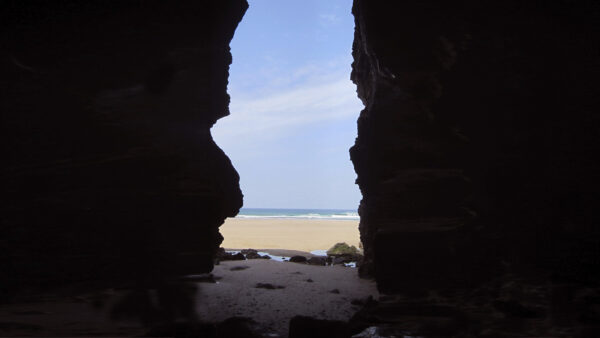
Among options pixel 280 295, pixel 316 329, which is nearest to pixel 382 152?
pixel 316 329

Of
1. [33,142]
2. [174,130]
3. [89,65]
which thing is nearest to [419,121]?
[174,130]

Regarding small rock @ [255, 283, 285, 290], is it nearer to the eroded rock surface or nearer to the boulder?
the eroded rock surface

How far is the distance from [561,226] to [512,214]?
2.70 feet

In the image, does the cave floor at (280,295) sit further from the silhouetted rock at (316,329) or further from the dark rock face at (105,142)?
the dark rock face at (105,142)

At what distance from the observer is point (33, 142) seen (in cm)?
827

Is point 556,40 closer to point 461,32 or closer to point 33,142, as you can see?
point 461,32

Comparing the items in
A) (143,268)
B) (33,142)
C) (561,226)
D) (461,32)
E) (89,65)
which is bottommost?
(143,268)

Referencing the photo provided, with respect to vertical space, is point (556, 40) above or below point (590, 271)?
above

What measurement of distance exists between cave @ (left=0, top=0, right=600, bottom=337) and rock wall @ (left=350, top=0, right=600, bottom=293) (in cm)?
3

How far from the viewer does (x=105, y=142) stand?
8320 mm

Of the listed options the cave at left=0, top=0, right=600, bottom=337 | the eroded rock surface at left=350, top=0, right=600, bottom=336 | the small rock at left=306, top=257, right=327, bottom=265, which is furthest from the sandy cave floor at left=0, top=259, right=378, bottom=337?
the small rock at left=306, top=257, right=327, bottom=265

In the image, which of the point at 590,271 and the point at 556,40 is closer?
the point at 590,271

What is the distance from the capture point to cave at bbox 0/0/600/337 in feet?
24.6

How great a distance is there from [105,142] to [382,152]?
18.0 ft
